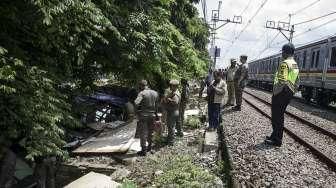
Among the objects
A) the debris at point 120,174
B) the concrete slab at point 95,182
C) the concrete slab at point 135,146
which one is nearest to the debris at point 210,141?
the concrete slab at point 135,146

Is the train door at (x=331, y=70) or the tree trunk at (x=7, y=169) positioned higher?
the train door at (x=331, y=70)

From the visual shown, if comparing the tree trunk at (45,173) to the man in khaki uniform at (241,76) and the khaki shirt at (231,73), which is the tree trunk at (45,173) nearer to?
the man in khaki uniform at (241,76)

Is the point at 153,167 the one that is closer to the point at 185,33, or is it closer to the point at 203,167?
the point at 203,167

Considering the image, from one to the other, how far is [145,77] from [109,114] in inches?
225

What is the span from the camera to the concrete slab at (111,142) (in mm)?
12117

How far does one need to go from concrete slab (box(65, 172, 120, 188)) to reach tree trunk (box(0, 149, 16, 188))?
3.58 feet

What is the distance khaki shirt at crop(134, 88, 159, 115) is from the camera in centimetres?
1161

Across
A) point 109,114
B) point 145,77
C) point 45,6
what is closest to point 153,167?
point 145,77

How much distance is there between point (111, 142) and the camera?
12906 millimetres

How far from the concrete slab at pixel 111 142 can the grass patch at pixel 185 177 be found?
2703 millimetres

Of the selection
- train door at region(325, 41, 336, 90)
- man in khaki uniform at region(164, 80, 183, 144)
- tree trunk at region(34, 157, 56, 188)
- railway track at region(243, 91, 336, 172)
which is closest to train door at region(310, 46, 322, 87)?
train door at region(325, 41, 336, 90)

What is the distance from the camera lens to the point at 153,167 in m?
10.7

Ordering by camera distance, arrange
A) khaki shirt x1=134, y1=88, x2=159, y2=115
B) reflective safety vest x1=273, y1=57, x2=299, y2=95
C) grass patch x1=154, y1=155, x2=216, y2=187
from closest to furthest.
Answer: grass patch x1=154, y1=155, x2=216, y2=187 → reflective safety vest x1=273, y1=57, x2=299, y2=95 → khaki shirt x1=134, y1=88, x2=159, y2=115

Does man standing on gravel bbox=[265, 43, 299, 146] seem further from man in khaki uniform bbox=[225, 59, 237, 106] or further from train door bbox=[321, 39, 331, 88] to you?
train door bbox=[321, 39, 331, 88]
